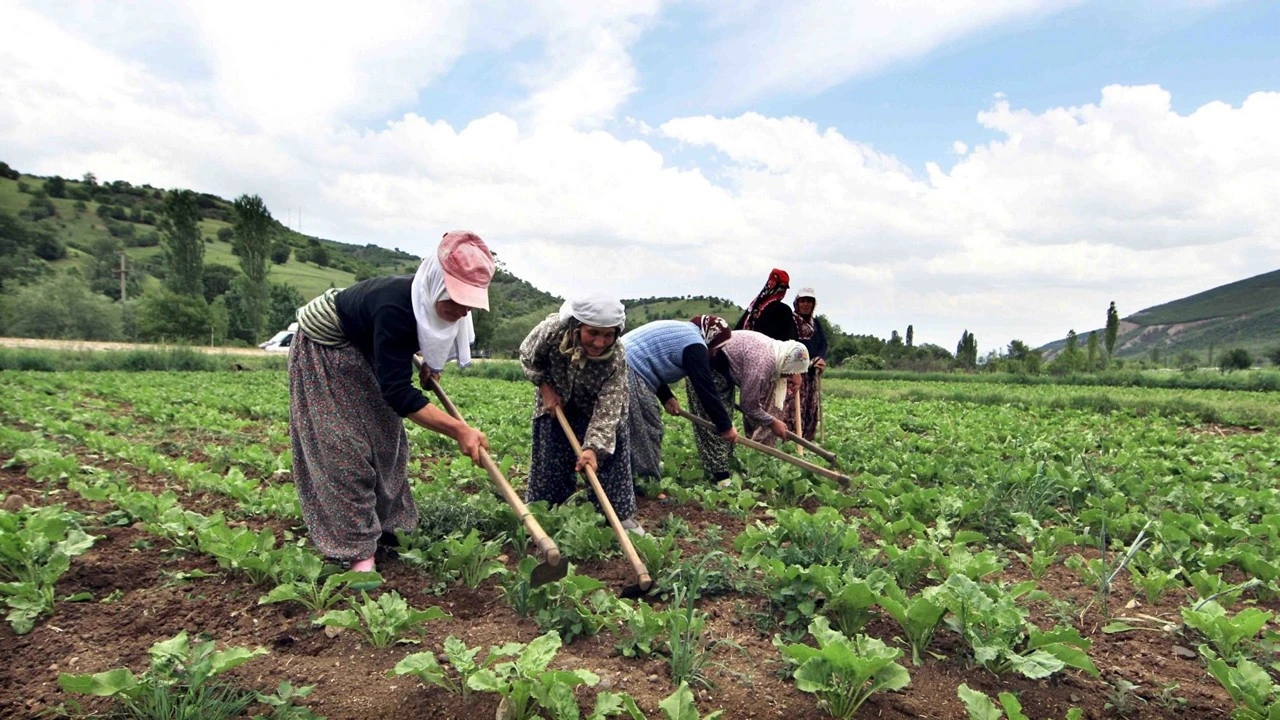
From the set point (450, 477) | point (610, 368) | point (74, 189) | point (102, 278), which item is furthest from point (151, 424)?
point (74, 189)

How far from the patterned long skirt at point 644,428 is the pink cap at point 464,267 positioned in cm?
193

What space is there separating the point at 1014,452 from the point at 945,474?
220 centimetres

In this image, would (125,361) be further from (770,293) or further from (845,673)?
(845,673)

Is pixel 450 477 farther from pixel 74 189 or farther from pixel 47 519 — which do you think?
pixel 74 189

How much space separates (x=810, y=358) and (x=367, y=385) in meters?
4.51

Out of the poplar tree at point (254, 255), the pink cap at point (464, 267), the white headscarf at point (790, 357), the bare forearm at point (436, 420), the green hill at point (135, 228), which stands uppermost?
the green hill at point (135, 228)

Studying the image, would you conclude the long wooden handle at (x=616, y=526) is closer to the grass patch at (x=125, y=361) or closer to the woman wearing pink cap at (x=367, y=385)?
the woman wearing pink cap at (x=367, y=385)

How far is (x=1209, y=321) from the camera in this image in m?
111

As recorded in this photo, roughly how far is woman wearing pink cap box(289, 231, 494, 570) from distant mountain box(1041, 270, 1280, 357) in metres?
104

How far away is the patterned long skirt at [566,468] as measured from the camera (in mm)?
4020

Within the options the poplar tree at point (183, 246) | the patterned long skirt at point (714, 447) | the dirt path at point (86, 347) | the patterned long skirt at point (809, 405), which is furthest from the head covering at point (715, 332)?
the poplar tree at point (183, 246)

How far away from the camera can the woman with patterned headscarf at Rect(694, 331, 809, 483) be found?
16.7 ft

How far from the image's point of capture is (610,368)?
3844 millimetres

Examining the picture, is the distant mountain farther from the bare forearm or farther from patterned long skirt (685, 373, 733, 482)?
the bare forearm
